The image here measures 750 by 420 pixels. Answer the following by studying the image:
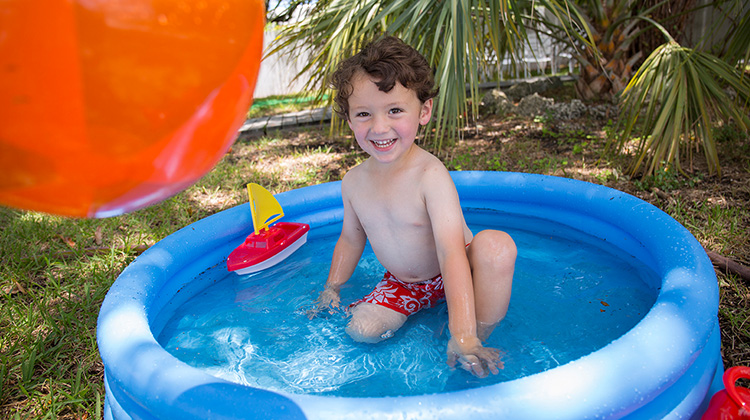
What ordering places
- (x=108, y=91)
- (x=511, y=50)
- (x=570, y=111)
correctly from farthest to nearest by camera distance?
(x=570, y=111) → (x=511, y=50) → (x=108, y=91)

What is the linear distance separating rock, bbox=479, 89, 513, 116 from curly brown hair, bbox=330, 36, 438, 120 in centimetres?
413

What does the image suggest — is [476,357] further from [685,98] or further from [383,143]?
[685,98]

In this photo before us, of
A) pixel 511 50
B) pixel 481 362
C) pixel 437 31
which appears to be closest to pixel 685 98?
pixel 511 50

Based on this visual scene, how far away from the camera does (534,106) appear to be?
18.3 feet

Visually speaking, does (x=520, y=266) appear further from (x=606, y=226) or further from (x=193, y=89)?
(x=193, y=89)

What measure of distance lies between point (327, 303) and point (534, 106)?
4136 mm

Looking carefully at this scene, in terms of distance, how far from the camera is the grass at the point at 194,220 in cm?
190

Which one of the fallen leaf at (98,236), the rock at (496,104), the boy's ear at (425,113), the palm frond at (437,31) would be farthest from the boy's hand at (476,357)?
the rock at (496,104)

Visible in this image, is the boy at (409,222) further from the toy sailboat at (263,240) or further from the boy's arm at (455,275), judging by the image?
the toy sailboat at (263,240)

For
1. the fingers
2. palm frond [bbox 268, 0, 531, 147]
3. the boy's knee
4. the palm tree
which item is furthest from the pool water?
palm frond [bbox 268, 0, 531, 147]

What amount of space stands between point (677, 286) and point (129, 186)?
1.51m

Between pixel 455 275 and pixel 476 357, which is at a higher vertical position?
pixel 455 275

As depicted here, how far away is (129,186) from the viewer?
0.65 meters

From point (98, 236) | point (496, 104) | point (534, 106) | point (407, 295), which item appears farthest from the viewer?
point (496, 104)
